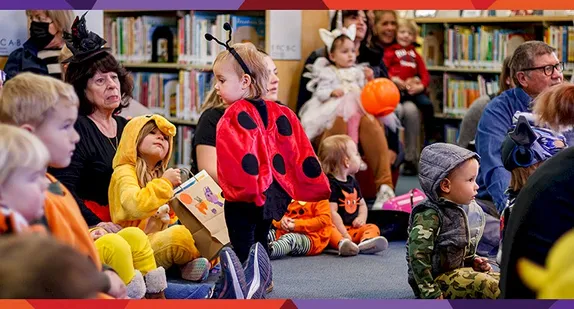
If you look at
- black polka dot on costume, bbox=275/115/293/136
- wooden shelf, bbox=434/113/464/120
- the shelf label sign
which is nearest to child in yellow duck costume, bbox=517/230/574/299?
black polka dot on costume, bbox=275/115/293/136

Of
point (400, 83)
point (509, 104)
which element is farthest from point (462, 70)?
point (509, 104)

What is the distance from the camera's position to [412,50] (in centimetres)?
651

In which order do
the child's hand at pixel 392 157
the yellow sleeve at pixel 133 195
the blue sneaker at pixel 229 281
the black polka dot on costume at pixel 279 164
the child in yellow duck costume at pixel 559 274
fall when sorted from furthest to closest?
the child's hand at pixel 392 157 → the yellow sleeve at pixel 133 195 → the black polka dot on costume at pixel 279 164 → the blue sneaker at pixel 229 281 → the child in yellow duck costume at pixel 559 274

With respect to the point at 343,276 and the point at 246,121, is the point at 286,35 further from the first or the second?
the point at 246,121

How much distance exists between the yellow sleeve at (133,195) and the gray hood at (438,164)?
0.81 meters

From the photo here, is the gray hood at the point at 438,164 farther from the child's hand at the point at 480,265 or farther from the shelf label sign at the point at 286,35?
the shelf label sign at the point at 286,35

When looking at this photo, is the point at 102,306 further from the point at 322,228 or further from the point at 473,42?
the point at 473,42

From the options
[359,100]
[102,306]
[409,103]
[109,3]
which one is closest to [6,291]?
[102,306]

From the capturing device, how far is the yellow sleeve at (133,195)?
2.98 metres

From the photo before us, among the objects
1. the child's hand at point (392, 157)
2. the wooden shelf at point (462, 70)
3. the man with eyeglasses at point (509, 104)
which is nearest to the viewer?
the man with eyeglasses at point (509, 104)

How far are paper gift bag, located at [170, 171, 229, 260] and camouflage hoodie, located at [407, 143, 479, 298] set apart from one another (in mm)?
735

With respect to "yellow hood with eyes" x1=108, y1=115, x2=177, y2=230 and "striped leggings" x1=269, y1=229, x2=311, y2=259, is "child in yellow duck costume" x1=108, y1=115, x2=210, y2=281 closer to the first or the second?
"yellow hood with eyes" x1=108, y1=115, x2=177, y2=230

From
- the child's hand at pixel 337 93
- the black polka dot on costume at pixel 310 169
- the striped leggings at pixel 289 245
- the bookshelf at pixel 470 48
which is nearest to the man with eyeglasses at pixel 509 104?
the striped leggings at pixel 289 245

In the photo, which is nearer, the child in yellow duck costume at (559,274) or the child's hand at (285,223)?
the child in yellow duck costume at (559,274)
